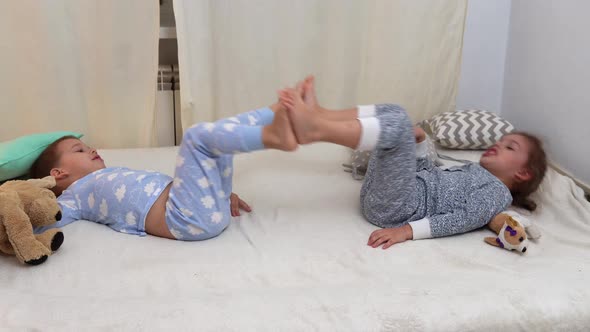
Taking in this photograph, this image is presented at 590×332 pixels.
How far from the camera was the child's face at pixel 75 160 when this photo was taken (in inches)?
63.6

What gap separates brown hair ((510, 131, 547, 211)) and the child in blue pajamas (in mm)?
823

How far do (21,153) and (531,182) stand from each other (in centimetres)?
155

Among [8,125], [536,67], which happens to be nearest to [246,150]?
[8,125]

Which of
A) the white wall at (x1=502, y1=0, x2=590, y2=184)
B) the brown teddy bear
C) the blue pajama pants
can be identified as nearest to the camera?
the brown teddy bear

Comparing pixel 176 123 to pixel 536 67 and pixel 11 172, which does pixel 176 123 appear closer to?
pixel 11 172

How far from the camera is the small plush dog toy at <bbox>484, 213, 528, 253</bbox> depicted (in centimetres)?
142

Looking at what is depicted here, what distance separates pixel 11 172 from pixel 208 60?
0.86 meters

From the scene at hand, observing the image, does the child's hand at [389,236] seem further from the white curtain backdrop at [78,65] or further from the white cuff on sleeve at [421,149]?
the white curtain backdrop at [78,65]

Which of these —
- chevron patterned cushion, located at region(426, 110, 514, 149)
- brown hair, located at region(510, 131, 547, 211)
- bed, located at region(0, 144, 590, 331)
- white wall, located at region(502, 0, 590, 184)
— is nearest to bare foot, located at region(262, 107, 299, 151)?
bed, located at region(0, 144, 590, 331)

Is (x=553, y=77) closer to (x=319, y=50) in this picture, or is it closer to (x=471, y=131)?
(x=471, y=131)

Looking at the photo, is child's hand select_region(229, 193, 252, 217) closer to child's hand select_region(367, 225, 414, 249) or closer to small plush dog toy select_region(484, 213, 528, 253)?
child's hand select_region(367, 225, 414, 249)

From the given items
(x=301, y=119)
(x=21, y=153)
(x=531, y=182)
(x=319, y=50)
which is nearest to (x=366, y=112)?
(x=301, y=119)

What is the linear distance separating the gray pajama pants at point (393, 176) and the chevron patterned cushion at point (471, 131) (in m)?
0.55

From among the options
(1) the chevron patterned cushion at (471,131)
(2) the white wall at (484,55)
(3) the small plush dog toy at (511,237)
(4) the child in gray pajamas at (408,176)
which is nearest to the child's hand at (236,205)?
(4) the child in gray pajamas at (408,176)
